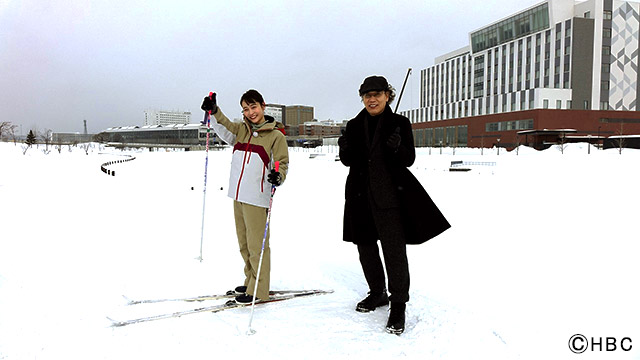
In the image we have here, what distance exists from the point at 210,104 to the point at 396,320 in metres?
2.72

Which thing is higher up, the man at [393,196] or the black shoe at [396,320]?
the man at [393,196]

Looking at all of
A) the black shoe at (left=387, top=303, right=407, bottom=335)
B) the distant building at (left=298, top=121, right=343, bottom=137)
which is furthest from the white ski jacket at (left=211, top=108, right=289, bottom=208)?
the distant building at (left=298, top=121, right=343, bottom=137)

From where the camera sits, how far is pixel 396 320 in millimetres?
3287

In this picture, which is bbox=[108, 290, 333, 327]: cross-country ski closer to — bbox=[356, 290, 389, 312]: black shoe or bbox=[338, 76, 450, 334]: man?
bbox=[356, 290, 389, 312]: black shoe

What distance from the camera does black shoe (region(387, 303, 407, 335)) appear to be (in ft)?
10.6

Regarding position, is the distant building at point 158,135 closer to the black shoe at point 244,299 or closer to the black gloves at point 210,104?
the black gloves at point 210,104

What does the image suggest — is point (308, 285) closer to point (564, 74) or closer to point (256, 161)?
point (256, 161)

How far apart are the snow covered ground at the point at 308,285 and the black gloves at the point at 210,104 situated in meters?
1.95

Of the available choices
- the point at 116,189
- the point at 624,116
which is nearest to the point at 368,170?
the point at 116,189

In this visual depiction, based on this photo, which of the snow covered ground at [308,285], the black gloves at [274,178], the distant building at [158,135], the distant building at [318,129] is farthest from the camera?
the distant building at [318,129]

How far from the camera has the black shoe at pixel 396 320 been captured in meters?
3.24

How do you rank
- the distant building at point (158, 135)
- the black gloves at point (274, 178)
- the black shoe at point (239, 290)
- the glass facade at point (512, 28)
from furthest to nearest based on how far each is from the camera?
the distant building at point (158, 135)
the glass facade at point (512, 28)
the black shoe at point (239, 290)
the black gloves at point (274, 178)


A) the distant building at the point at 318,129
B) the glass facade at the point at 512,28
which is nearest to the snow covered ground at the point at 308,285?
the glass facade at the point at 512,28

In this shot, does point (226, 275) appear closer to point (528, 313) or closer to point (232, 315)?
point (232, 315)
